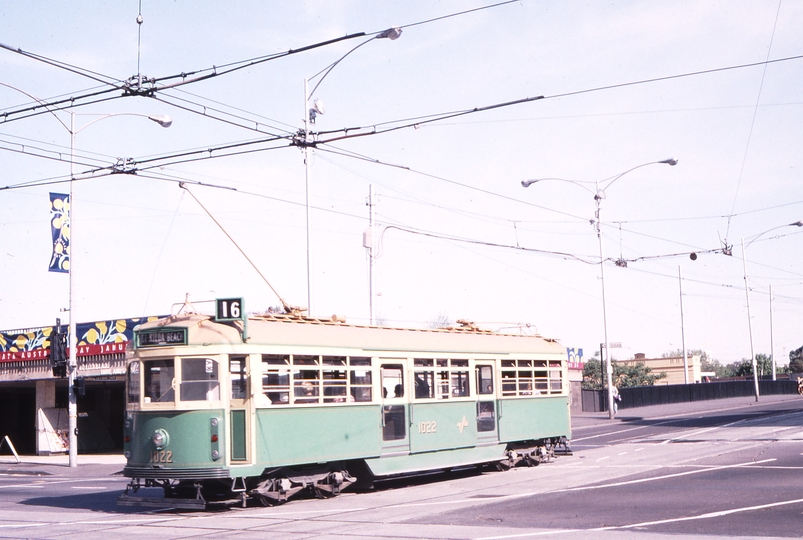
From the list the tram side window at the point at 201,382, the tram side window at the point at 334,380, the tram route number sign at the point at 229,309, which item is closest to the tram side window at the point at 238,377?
the tram side window at the point at 201,382

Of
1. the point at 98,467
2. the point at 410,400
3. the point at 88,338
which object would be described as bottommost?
the point at 98,467

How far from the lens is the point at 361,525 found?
40.9 ft

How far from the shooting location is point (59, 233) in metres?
28.0

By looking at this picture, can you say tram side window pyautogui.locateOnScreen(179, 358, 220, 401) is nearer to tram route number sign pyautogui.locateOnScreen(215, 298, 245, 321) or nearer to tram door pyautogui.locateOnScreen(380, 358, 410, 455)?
tram route number sign pyautogui.locateOnScreen(215, 298, 245, 321)

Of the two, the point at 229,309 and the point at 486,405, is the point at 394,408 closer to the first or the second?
the point at 486,405

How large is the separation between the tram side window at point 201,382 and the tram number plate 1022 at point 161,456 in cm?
86

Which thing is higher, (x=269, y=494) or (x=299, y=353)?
(x=299, y=353)

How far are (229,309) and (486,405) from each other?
706 cm

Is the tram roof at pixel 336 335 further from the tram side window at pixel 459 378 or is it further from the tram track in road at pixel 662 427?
the tram track in road at pixel 662 427

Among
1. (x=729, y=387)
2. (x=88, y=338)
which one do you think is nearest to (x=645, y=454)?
(x=88, y=338)

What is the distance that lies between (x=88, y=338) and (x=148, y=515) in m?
19.7

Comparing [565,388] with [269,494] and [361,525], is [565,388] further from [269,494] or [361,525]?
[361,525]

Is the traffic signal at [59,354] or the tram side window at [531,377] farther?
the traffic signal at [59,354]

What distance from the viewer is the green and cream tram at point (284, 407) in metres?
14.7
